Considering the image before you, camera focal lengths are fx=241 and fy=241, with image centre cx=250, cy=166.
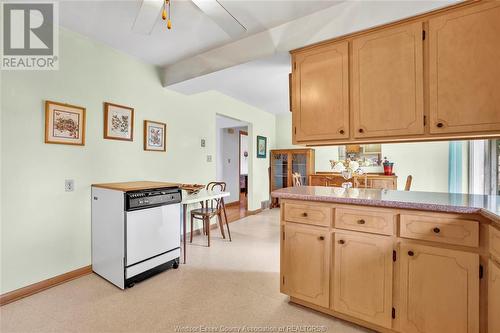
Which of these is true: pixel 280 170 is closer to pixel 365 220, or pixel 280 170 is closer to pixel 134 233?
pixel 134 233

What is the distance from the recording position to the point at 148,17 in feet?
5.86

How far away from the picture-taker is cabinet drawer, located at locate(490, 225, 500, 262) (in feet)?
3.81

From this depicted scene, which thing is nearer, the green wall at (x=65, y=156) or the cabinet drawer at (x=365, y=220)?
the cabinet drawer at (x=365, y=220)

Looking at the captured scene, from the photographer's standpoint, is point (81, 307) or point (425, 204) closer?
point (425, 204)

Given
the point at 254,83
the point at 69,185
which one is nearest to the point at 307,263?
the point at 69,185

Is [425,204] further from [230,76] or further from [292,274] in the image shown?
[230,76]

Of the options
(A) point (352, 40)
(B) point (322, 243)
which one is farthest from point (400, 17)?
(B) point (322, 243)

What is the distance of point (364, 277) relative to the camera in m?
1.63

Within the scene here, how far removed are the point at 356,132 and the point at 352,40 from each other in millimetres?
738

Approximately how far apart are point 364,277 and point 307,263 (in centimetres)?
40

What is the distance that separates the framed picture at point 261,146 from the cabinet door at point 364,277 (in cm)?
408

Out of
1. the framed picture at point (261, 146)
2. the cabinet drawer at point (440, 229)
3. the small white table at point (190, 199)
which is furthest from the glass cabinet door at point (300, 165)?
the cabinet drawer at point (440, 229)

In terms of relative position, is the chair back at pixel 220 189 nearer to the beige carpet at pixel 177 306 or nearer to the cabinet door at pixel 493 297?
the beige carpet at pixel 177 306

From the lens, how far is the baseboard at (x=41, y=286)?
6.49 feet
